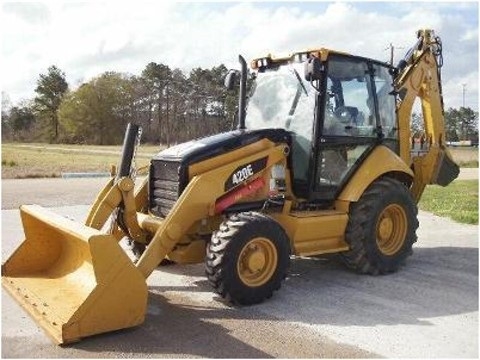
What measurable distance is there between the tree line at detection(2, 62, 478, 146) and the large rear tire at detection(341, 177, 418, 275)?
104ft

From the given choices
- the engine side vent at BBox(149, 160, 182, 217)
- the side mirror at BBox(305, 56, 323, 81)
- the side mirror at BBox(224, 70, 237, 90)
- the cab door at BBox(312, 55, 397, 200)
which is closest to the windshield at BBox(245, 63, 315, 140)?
the cab door at BBox(312, 55, 397, 200)

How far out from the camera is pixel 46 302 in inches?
210

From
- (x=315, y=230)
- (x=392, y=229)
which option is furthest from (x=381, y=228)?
(x=315, y=230)

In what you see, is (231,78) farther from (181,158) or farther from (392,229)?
(392,229)

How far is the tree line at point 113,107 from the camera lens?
1930 inches

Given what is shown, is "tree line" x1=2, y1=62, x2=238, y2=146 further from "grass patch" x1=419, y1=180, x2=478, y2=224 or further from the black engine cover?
the black engine cover

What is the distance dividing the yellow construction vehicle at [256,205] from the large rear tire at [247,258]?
0.5 inches

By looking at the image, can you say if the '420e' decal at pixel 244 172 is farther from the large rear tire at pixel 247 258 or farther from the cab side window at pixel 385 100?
the cab side window at pixel 385 100

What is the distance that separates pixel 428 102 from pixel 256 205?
11.9 ft

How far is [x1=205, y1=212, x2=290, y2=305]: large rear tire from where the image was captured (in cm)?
563

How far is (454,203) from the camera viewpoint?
1388 cm

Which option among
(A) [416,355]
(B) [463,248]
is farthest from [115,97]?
(A) [416,355]

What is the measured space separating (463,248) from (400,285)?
2730 millimetres

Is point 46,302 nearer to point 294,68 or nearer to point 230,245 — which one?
point 230,245
